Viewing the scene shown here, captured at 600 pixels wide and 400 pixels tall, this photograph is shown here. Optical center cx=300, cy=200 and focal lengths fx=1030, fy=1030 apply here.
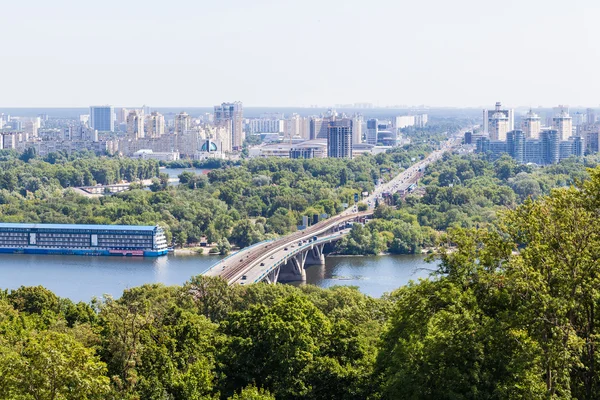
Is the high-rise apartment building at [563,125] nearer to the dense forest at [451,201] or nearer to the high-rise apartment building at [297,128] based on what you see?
the dense forest at [451,201]

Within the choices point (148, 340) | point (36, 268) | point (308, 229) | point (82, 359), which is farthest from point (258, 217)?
point (82, 359)

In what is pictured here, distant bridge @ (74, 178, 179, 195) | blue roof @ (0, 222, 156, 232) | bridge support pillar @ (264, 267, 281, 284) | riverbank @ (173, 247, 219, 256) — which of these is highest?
blue roof @ (0, 222, 156, 232)

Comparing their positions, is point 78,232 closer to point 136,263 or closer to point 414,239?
point 136,263

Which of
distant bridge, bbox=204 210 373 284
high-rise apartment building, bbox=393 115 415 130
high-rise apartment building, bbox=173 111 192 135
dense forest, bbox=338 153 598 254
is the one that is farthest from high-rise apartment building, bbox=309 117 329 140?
distant bridge, bbox=204 210 373 284

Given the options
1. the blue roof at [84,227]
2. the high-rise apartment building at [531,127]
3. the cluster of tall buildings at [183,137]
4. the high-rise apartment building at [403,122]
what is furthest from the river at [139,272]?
the high-rise apartment building at [403,122]

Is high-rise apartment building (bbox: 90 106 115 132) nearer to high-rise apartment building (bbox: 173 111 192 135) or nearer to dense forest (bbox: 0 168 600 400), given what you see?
high-rise apartment building (bbox: 173 111 192 135)

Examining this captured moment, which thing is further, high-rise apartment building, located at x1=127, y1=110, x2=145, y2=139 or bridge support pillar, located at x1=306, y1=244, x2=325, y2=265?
high-rise apartment building, located at x1=127, y1=110, x2=145, y2=139

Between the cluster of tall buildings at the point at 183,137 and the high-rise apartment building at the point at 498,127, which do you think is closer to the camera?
the cluster of tall buildings at the point at 183,137
